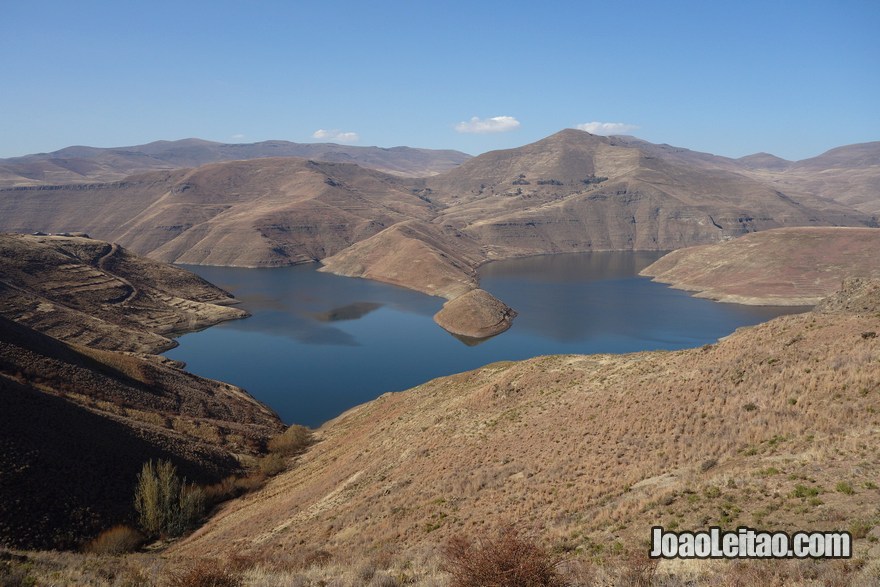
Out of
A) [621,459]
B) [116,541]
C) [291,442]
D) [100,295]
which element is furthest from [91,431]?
[100,295]

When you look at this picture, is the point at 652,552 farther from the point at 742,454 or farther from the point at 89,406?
the point at 89,406

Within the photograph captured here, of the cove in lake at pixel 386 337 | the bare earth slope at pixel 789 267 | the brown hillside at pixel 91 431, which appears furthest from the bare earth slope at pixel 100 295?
the bare earth slope at pixel 789 267

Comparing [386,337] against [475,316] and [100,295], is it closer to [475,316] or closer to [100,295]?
[475,316]

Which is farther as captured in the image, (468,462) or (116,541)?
(116,541)

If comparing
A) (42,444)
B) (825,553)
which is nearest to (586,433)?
(825,553)

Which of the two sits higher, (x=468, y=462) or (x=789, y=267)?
(x=789, y=267)

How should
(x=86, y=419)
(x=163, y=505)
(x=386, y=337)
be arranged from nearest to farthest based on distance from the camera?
(x=163, y=505)
(x=86, y=419)
(x=386, y=337)

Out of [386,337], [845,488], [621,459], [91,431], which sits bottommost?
[386,337]

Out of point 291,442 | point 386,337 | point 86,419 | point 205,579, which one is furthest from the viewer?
point 386,337
